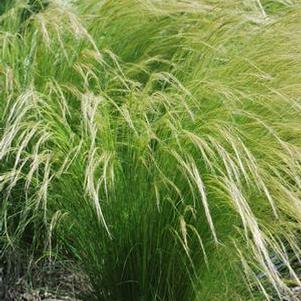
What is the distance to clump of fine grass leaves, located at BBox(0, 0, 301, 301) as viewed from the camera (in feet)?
6.40

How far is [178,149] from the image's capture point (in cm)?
202

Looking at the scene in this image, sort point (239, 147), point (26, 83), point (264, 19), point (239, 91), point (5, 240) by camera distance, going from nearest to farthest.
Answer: point (239, 147), point (239, 91), point (5, 240), point (26, 83), point (264, 19)

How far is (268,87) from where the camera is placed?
2141mm

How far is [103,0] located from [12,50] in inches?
16.7

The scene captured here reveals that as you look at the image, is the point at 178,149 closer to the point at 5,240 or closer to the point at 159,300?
the point at 159,300

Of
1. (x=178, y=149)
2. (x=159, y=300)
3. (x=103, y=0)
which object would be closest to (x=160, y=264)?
(x=159, y=300)

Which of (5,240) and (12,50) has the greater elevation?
(12,50)

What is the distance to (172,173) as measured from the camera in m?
2.02

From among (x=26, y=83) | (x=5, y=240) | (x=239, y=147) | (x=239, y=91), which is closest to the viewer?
(x=239, y=147)

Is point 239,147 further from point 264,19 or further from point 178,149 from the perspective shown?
point 264,19

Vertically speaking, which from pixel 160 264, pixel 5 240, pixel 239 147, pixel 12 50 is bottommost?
pixel 5 240

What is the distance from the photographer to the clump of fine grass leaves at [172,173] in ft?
→ 6.40

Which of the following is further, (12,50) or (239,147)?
(12,50)

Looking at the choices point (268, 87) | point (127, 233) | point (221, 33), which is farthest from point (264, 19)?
point (127, 233)
